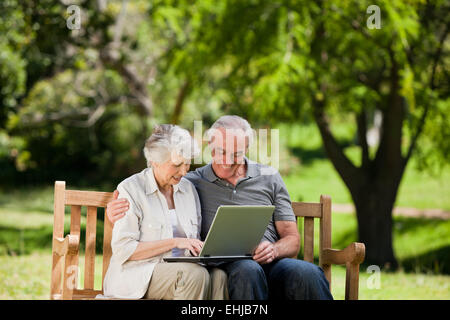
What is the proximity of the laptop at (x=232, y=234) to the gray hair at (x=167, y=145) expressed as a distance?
0.49 meters

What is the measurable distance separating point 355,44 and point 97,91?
9781 millimetres

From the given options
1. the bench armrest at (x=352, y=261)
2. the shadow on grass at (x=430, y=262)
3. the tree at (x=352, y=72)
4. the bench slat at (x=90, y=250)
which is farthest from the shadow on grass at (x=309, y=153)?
the bench slat at (x=90, y=250)

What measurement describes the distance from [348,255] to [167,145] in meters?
1.16

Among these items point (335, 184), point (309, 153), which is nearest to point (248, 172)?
point (335, 184)

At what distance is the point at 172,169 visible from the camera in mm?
3510

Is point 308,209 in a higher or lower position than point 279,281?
higher

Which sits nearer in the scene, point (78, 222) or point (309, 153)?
point (78, 222)

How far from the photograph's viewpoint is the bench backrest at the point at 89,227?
3.61 m

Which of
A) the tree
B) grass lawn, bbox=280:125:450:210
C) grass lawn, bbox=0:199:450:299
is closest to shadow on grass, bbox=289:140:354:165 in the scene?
grass lawn, bbox=280:125:450:210

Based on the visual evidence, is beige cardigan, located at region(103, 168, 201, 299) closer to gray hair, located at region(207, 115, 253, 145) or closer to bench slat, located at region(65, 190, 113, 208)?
bench slat, located at region(65, 190, 113, 208)

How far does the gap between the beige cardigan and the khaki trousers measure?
5 centimetres

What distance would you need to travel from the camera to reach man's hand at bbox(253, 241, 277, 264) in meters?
3.54

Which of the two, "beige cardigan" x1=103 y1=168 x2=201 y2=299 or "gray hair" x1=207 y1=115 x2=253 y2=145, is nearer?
"beige cardigan" x1=103 y1=168 x2=201 y2=299

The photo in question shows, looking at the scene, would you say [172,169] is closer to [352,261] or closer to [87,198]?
[87,198]
